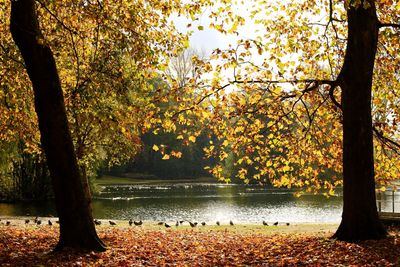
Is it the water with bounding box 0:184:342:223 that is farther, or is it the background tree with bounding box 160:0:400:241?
the water with bounding box 0:184:342:223

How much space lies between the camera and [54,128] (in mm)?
10438

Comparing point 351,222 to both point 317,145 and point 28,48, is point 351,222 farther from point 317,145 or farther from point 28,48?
point 28,48

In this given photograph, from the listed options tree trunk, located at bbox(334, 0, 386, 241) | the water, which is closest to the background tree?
tree trunk, located at bbox(334, 0, 386, 241)

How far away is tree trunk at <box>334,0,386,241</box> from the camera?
1145cm

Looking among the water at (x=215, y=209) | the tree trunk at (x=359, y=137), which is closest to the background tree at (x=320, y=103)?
the tree trunk at (x=359, y=137)

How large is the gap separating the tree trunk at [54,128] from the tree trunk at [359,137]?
21.2ft

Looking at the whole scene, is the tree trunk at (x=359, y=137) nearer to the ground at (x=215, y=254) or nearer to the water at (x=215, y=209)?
the ground at (x=215, y=254)

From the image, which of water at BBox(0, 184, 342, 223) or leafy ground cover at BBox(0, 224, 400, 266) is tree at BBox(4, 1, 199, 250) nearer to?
leafy ground cover at BBox(0, 224, 400, 266)

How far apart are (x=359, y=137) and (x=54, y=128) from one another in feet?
24.6

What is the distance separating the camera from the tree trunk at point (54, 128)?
10.4 m

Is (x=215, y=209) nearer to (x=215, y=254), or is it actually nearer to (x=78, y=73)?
(x=215, y=254)

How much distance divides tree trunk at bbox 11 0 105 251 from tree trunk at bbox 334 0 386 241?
6461mm

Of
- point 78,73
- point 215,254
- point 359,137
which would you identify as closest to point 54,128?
point 78,73

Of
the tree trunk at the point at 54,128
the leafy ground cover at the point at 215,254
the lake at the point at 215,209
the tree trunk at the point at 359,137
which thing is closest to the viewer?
Answer: the leafy ground cover at the point at 215,254
